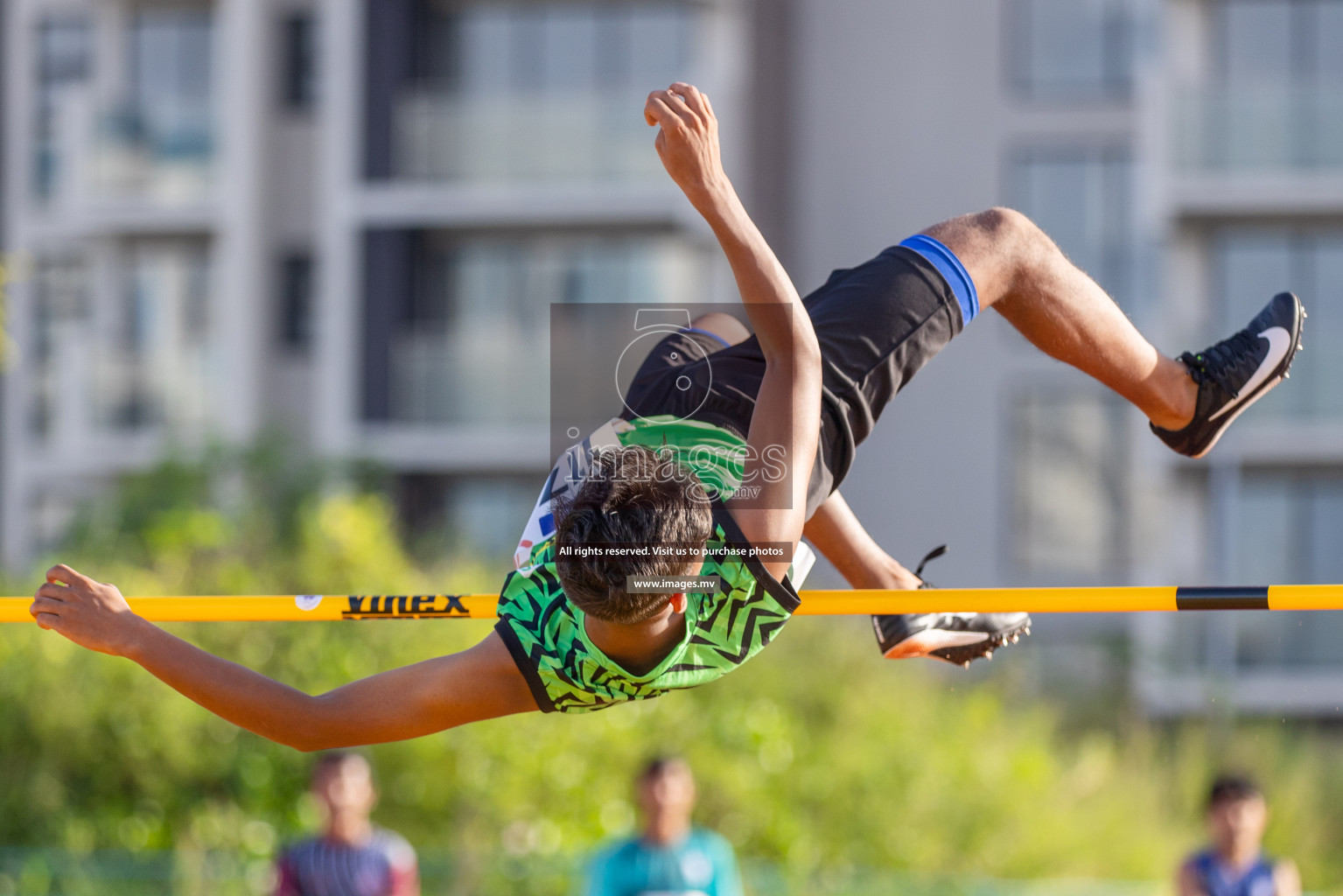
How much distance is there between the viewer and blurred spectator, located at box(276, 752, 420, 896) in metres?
5.70

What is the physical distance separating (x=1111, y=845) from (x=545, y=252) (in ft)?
28.1

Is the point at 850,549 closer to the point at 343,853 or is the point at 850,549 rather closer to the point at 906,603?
the point at 906,603

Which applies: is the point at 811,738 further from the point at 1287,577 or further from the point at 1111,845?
the point at 1287,577

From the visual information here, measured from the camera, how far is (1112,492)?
50.9 ft

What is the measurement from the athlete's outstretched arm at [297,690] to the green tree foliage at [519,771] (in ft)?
14.7

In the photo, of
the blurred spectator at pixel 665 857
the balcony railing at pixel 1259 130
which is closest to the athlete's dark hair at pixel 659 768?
the blurred spectator at pixel 665 857

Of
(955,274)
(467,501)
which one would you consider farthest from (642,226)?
(955,274)

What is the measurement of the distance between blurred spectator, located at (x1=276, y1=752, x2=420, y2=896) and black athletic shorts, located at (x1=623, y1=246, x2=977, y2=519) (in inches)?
130

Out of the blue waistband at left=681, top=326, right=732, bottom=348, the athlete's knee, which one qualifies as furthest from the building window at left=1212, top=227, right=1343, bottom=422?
the blue waistband at left=681, top=326, right=732, bottom=348

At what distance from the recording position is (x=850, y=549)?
3.23 meters

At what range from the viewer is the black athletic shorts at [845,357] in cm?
280

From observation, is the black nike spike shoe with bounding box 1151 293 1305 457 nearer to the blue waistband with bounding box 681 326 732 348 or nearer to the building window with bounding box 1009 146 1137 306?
the blue waistband with bounding box 681 326 732 348

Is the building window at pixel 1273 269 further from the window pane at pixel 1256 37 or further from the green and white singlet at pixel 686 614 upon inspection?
the green and white singlet at pixel 686 614

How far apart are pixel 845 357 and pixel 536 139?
38.0 feet
